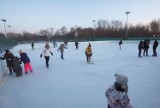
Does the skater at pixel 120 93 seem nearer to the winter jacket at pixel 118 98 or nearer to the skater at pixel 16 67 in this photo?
the winter jacket at pixel 118 98

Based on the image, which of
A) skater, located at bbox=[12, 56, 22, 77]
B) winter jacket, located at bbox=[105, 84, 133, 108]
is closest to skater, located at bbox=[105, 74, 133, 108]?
winter jacket, located at bbox=[105, 84, 133, 108]

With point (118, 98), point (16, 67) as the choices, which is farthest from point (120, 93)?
point (16, 67)

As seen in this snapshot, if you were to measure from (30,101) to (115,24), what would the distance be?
90909 millimetres

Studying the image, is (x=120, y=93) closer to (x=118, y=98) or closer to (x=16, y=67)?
(x=118, y=98)

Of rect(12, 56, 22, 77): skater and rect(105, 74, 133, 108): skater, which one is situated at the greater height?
rect(105, 74, 133, 108): skater

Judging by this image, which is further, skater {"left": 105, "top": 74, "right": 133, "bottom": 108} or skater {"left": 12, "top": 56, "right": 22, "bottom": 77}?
skater {"left": 12, "top": 56, "right": 22, "bottom": 77}

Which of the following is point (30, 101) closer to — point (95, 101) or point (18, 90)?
point (18, 90)

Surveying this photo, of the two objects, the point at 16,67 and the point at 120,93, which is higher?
the point at 120,93

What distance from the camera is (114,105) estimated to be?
2.60 metres

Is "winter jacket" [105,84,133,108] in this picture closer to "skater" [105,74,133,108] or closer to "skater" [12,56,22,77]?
"skater" [105,74,133,108]

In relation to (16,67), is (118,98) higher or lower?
higher

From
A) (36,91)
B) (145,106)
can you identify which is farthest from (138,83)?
(36,91)

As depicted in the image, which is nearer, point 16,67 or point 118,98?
point 118,98

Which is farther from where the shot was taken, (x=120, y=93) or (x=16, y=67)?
(x=16, y=67)
